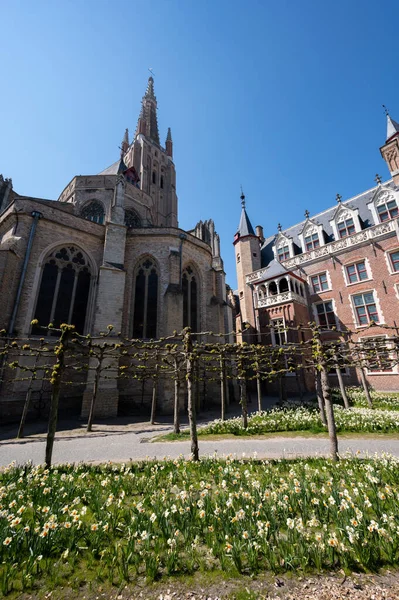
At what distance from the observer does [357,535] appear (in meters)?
2.53

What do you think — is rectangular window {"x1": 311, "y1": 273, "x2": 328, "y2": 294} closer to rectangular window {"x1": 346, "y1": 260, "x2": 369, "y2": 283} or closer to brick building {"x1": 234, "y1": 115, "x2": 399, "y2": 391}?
brick building {"x1": 234, "y1": 115, "x2": 399, "y2": 391}

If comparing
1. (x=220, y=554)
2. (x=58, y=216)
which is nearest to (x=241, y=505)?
(x=220, y=554)

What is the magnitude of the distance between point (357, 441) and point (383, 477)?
12.5 feet

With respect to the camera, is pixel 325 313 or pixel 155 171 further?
pixel 155 171

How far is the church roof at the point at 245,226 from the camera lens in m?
28.3

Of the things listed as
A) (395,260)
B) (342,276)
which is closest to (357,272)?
(342,276)

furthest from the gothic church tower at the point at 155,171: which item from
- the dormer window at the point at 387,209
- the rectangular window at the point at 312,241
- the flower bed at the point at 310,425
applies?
the flower bed at the point at 310,425

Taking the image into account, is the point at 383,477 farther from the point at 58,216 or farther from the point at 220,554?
the point at 58,216

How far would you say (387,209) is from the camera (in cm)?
2102

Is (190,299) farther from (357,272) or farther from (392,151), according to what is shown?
(392,151)

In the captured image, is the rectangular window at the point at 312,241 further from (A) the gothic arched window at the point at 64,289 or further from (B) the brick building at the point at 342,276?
(A) the gothic arched window at the point at 64,289

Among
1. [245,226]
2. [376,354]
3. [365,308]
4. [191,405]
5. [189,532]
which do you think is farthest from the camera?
[245,226]

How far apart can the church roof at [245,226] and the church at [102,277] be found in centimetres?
883

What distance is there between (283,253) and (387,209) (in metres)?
9.14
